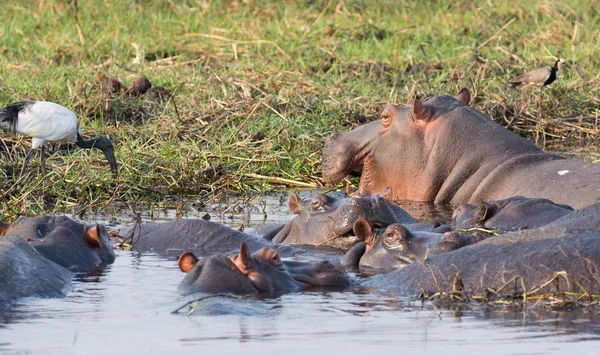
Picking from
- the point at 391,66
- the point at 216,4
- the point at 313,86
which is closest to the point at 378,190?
the point at 313,86

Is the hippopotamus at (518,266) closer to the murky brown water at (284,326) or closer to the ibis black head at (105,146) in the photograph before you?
the murky brown water at (284,326)

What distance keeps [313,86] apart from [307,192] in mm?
2452

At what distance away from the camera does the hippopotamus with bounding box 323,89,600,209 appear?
803 centimetres

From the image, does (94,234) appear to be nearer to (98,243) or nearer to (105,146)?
(98,243)

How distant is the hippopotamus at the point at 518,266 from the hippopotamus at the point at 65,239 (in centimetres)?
152

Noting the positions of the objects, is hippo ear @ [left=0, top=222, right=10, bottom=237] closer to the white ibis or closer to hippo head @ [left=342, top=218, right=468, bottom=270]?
hippo head @ [left=342, top=218, right=468, bottom=270]

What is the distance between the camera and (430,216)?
7570mm

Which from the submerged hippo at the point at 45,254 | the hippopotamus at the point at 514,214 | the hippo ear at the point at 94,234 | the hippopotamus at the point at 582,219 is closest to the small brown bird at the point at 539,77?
the hippopotamus at the point at 514,214

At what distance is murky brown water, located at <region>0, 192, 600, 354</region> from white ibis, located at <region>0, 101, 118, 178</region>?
160 inches

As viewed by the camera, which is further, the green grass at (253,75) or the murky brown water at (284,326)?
the green grass at (253,75)

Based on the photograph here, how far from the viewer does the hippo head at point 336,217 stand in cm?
604

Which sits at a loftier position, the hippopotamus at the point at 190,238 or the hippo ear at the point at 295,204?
the hippo ear at the point at 295,204

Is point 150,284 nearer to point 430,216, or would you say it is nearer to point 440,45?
point 430,216

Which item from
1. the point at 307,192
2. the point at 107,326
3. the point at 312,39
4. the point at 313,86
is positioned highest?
the point at 312,39
